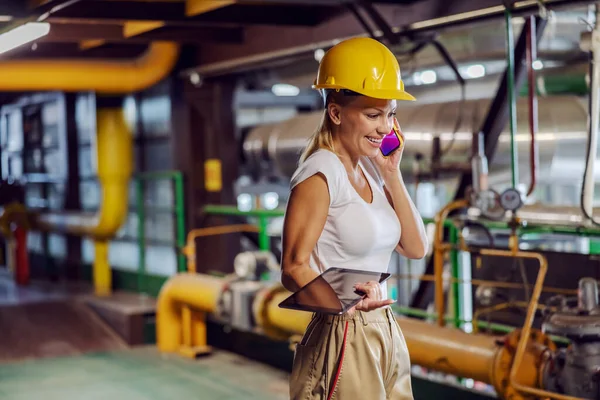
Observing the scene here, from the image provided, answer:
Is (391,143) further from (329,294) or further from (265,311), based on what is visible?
(265,311)

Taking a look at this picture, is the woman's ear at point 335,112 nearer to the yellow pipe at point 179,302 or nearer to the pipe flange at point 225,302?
the pipe flange at point 225,302

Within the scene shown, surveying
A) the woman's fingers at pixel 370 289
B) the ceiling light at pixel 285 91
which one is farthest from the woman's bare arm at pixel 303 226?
the ceiling light at pixel 285 91

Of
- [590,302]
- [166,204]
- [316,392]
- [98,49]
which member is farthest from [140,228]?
[316,392]

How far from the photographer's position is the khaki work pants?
259 centimetres

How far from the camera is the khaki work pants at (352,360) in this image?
259cm

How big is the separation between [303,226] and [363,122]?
353 millimetres

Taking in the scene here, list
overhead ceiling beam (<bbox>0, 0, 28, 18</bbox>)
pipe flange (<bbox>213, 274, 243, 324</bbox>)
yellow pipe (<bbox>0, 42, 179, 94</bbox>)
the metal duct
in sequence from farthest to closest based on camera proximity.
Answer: yellow pipe (<bbox>0, 42, 179, 94</bbox>), pipe flange (<bbox>213, 274, 243, 324</bbox>), the metal duct, overhead ceiling beam (<bbox>0, 0, 28, 18</bbox>)

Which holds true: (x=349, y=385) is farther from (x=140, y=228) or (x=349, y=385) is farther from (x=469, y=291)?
(x=140, y=228)

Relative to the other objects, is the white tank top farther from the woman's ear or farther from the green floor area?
the green floor area

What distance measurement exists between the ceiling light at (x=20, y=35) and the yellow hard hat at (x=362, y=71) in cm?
328

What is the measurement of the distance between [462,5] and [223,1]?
1804 mm

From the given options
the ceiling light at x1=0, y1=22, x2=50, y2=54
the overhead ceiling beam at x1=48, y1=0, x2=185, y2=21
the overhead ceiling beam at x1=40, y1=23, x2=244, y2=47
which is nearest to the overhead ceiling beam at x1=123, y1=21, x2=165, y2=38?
the overhead ceiling beam at x1=40, y1=23, x2=244, y2=47

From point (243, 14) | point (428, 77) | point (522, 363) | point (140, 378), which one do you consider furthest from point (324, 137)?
point (428, 77)

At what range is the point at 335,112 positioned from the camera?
2586 mm
